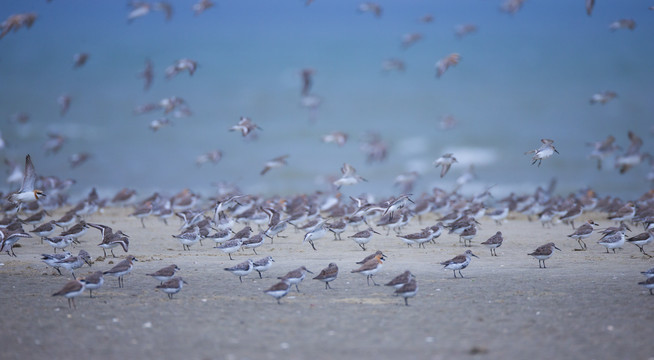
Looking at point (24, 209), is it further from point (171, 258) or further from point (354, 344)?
point (354, 344)

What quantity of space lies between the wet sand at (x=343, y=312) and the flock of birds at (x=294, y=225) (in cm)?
36

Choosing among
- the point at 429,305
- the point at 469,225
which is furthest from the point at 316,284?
the point at 469,225

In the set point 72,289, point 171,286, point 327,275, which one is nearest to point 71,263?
point 72,289

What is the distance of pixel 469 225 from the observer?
18.6 meters

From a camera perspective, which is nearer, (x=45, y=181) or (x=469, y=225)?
(x=469, y=225)

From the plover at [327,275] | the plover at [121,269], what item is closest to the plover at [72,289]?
the plover at [121,269]

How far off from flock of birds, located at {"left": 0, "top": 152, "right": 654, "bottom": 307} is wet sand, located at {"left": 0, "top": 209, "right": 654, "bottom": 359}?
357 mm

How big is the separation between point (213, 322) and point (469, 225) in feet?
32.3

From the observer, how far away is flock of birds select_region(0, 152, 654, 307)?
13.1 meters

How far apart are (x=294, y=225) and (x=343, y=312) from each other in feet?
35.3

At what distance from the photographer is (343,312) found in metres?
11.3

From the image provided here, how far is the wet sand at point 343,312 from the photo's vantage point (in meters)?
9.12

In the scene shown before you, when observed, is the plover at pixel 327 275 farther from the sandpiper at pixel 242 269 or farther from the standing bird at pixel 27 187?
the standing bird at pixel 27 187

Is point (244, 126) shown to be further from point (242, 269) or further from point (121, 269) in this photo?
point (121, 269)
